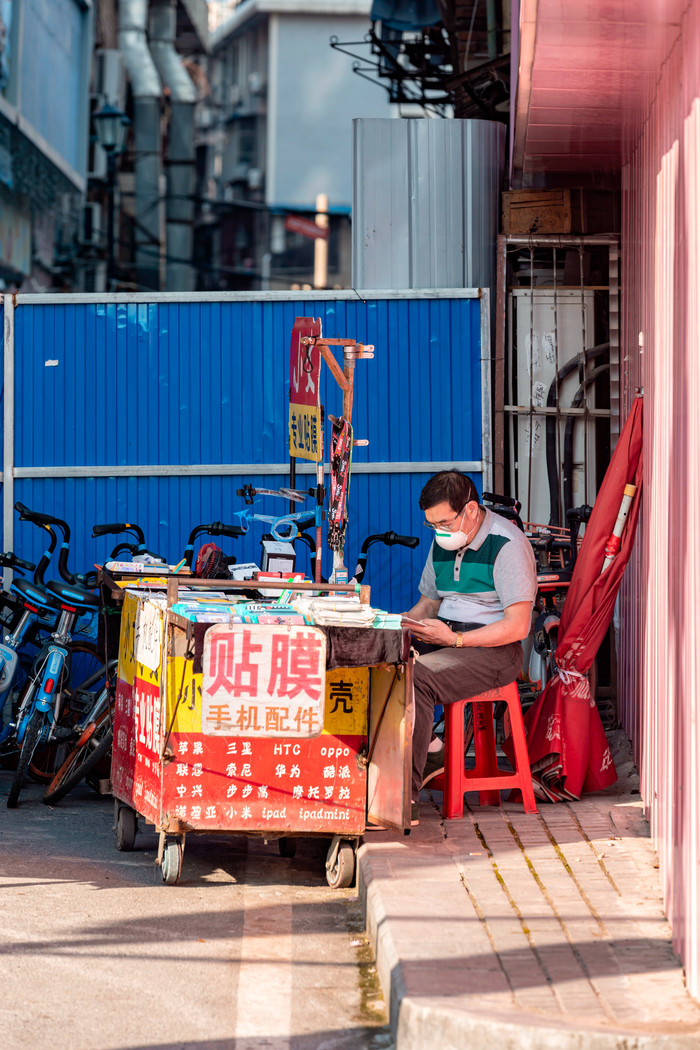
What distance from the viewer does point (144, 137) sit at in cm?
2738

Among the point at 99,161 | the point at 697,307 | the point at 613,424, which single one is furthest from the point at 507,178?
the point at 99,161

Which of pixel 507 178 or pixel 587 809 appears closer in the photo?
pixel 587 809

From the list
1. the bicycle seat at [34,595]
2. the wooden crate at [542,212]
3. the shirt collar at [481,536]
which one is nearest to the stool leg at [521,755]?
the shirt collar at [481,536]

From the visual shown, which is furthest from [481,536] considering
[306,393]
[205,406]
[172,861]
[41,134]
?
[41,134]

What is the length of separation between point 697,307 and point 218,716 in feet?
8.25

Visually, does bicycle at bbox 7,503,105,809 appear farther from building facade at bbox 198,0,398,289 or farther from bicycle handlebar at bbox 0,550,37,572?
building facade at bbox 198,0,398,289

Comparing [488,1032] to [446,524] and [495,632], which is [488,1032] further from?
[446,524]

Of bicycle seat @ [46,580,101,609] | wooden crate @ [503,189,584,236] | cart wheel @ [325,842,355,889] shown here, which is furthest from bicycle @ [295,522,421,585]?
wooden crate @ [503,189,584,236]

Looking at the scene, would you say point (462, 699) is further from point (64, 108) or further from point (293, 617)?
point (64, 108)

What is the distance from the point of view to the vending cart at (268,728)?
5387mm

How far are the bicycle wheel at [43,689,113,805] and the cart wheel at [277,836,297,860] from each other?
1301 millimetres

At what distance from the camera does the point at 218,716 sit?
538 cm

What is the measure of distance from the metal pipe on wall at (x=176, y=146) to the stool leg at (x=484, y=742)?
22.2m

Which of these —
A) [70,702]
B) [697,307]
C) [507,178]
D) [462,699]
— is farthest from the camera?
[507,178]
